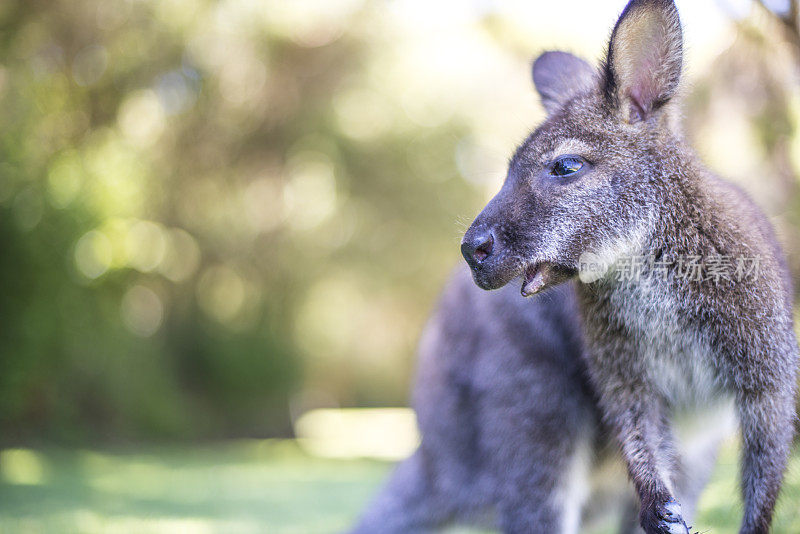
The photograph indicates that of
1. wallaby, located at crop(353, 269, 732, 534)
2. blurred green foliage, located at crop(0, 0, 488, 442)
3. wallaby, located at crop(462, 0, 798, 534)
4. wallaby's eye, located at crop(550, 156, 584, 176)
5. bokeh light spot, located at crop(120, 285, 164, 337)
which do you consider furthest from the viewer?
bokeh light spot, located at crop(120, 285, 164, 337)

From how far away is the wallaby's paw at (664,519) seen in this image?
83.7 inches

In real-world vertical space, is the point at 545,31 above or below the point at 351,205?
below

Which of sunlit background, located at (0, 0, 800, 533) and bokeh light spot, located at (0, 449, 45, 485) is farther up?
sunlit background, located at (0, 0, 800, 533)

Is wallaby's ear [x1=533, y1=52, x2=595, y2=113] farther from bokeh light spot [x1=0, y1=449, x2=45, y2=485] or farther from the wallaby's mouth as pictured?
bokeh light spot [x1=0, y1=449, x2=45, y2=485]

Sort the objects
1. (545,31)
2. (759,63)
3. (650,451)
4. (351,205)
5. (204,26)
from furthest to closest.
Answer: (351,205) → (204,26) → (545,31) → (759,63) → (650,451)

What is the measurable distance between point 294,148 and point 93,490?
22.6 feet

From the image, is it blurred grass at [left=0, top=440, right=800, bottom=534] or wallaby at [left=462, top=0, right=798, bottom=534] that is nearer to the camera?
wallaby at [left=462, top=0, right=798, bottom=534]

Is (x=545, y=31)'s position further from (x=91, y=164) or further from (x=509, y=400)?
(x=91, y=164)

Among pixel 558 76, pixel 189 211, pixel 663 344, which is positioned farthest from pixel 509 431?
pixel 189 211

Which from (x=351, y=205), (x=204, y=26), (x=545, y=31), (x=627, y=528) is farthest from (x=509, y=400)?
(x=351, y=205)

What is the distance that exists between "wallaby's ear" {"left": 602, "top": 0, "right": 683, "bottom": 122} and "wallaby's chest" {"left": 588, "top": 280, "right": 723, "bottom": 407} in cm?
57

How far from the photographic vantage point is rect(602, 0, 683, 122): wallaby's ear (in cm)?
229

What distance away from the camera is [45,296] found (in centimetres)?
691

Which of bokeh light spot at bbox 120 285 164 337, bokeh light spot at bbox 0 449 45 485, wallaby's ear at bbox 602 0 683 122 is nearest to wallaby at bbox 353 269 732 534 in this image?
wallaby's ear at bbox 602 0 683 122
